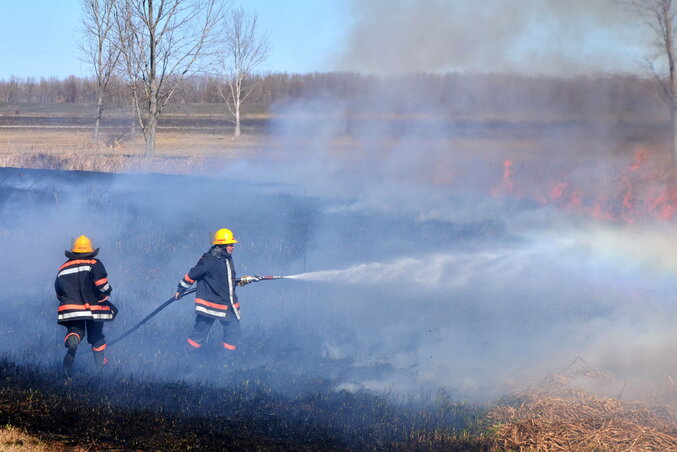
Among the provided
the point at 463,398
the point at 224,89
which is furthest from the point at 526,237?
the point at 224,89

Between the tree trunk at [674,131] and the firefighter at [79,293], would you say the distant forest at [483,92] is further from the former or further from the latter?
the firefighter at [79,293]

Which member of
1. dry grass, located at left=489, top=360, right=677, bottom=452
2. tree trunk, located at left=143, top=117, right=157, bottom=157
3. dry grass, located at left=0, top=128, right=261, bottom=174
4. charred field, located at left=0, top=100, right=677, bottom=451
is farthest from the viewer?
tree trunk, located at left=143, top=117, right=157, bottom=157

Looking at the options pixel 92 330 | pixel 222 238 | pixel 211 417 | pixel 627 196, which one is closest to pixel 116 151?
pixel 627 196

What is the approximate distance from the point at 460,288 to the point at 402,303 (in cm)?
135

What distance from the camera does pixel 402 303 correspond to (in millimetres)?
11922

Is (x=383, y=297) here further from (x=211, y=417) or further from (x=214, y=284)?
(x=211, y=417)

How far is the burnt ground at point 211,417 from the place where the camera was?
6367 millimetres

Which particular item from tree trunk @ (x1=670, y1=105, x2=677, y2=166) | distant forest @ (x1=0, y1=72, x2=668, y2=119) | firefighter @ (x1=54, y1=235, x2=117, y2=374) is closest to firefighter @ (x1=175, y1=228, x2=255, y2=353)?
firefighter @ (x1=54, y1=235, x2=117, y2=374)

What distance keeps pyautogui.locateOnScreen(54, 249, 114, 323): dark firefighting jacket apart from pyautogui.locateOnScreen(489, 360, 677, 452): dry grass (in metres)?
4.76

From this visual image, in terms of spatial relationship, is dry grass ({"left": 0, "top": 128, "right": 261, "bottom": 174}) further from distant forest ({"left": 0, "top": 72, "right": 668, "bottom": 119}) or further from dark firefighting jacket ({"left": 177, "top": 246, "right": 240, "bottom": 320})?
dark firefighting jacket ({"left": 177, "top": 246, "right": 240, "bottom": 320})

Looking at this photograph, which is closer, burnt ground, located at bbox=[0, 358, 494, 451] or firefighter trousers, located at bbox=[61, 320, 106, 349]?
burnt ground, located at bbox=[0, 358, 494, 451]

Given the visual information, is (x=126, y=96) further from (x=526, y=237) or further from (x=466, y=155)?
(x=526, y=237)

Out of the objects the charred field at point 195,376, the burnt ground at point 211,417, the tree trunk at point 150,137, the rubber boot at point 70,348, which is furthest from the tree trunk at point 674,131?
the tree trunk at point 150,137

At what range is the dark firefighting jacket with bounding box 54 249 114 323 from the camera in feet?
27.3
